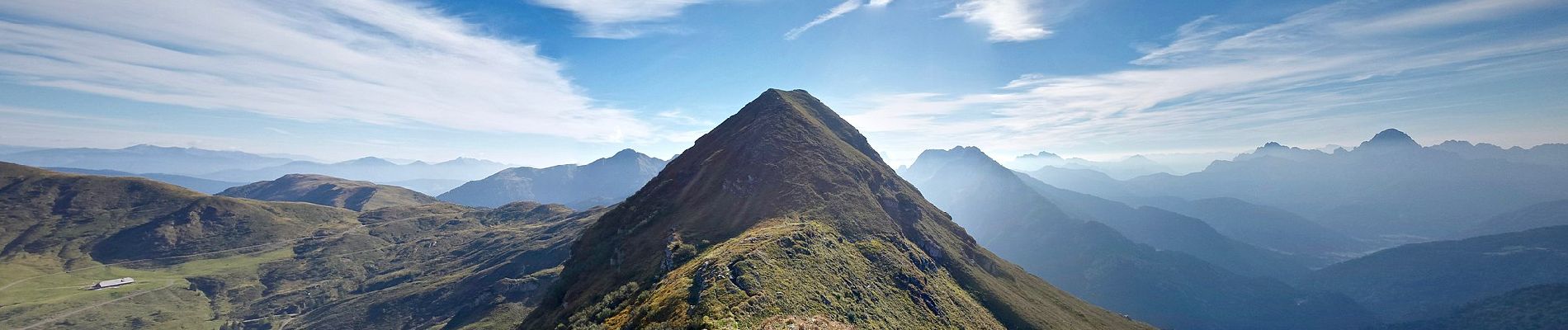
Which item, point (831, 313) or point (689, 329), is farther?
point (831, 313)

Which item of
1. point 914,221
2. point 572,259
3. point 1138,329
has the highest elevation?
point 914,221

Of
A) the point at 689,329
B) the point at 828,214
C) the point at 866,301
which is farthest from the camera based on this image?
the point at 828,214

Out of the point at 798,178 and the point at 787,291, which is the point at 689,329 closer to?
the point at 787,291

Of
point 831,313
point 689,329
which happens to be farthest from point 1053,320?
point 689,329

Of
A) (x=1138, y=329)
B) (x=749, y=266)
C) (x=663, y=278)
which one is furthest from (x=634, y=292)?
(x=1138, y=329)

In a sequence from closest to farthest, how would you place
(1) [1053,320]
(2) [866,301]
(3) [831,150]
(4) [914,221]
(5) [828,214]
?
(2) [866,301]
(5) [828,214]
(1) [1053,320]
(4) [914,221]
(3) [831,150]

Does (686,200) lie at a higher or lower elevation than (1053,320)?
higher
